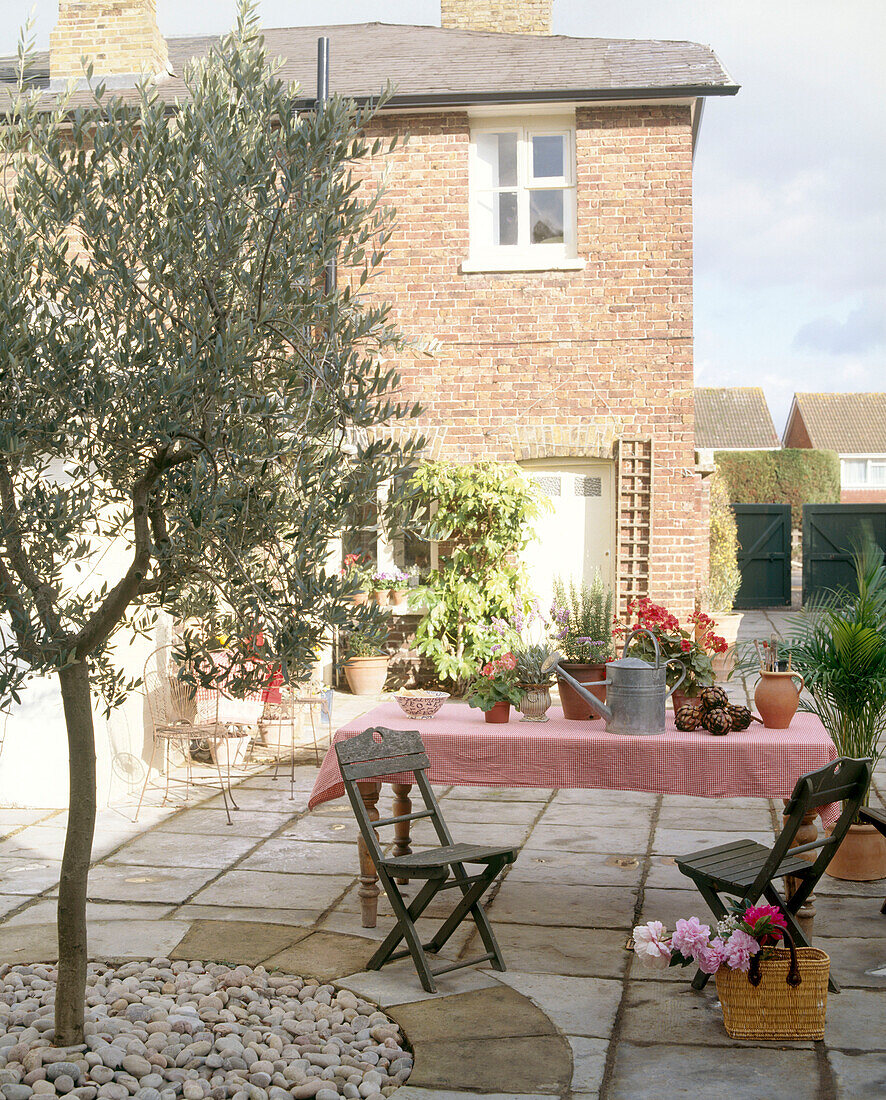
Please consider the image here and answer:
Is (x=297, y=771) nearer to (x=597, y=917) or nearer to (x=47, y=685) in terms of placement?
(x=47, y=685)

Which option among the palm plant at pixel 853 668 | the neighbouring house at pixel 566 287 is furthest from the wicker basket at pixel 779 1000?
the neighbouring house at pixel 566 287

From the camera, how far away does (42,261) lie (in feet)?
11.2

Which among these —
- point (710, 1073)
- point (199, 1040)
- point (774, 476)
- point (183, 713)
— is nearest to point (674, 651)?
point (710, 1073)

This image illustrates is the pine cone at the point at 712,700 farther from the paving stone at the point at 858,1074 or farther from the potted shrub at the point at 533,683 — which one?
the paving stone at the point at 858,1074

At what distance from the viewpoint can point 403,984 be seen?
4430mm

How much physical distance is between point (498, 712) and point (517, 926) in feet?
3.15

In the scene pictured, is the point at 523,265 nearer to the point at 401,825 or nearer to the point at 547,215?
the point at 547,215

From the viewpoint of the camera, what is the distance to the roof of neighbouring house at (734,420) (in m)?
43.8

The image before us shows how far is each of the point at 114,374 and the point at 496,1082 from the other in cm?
247

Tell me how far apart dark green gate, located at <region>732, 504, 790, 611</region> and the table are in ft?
54.3

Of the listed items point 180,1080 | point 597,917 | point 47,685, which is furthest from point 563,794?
point 180,1080

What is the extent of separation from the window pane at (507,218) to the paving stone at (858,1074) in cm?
915

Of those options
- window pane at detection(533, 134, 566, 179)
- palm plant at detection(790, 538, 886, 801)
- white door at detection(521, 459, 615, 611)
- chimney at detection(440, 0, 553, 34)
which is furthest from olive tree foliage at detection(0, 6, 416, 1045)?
chimney at detection(440, 0, 553, 34)

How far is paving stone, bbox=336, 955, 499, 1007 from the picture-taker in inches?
169
